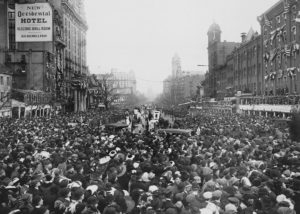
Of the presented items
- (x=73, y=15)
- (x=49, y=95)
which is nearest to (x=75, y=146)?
(x=49, y=95)

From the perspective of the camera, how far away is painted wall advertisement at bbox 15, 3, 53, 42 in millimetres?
62000

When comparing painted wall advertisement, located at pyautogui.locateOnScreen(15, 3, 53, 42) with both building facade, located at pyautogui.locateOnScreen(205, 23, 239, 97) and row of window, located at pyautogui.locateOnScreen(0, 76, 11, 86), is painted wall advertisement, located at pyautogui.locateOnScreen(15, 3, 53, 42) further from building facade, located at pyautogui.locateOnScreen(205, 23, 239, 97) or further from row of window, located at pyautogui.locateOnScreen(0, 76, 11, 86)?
building facade, located at pyautogui.locateOnScreen(205, 23, 239, 97)

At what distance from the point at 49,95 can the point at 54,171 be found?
62996 mm

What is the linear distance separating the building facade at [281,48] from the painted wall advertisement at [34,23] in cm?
3038

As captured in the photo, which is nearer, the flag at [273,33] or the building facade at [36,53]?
the flag at [273,33]

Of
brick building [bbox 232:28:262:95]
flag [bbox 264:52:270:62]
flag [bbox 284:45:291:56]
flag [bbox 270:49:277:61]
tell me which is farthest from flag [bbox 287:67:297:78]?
brick building [bbox 232:28:262:95]

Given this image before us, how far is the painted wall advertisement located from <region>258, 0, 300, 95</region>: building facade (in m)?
30.4

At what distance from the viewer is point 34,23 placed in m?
63.9

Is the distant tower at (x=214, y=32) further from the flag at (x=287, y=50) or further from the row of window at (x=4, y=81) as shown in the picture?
the row of window at (x=4, y=81)

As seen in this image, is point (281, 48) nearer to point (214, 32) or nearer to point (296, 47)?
point (296, 47)

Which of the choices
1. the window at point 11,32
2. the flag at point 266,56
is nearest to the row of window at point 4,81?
the window at point 11,32

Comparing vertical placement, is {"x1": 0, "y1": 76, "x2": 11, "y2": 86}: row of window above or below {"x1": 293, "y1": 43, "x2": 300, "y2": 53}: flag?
below

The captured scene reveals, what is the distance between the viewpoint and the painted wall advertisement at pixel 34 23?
6200 cm

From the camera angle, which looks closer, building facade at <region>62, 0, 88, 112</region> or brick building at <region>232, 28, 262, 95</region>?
brick building at <region>232, 28, 262, 95</region>
